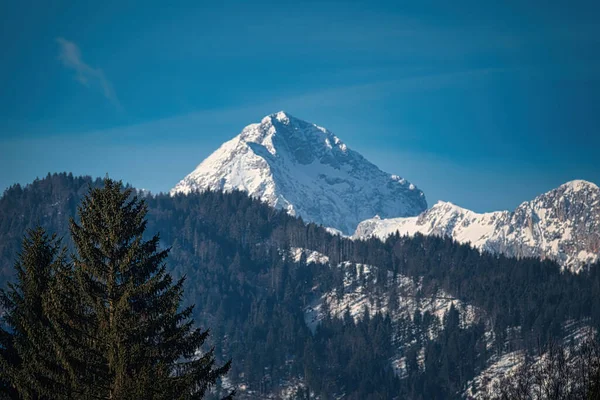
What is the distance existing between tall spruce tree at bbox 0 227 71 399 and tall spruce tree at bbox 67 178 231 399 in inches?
58.9

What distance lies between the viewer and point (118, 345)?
37719 millimetres

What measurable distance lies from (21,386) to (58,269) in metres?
5.91

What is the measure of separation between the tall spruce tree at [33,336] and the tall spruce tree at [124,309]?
1495 millimetres

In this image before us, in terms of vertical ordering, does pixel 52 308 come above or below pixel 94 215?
below

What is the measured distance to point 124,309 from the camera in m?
38.3

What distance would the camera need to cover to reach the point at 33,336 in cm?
3909

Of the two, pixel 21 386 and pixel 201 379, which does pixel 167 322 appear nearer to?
pixel 201 379

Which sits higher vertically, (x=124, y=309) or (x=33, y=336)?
(x=124, y=309)

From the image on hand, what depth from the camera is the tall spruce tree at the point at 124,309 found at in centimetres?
3775

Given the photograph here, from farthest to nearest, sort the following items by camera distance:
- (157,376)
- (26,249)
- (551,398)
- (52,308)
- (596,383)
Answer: (551,398)
(26,249)
(596,383)
(52,308)
(157,376)

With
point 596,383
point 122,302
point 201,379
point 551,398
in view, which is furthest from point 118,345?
point 551,398

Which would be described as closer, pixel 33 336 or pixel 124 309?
pixel 124 309

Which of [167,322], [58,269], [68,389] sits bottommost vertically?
[68,389]

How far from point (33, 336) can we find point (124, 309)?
455cm
